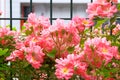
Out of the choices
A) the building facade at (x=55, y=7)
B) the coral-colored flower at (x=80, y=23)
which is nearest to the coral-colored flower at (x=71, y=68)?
the coral-colored flower at (x=80, y=23)

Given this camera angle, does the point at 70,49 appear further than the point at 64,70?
Yes

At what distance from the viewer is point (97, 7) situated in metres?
1.85

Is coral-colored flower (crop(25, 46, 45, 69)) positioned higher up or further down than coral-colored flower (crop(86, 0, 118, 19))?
further down

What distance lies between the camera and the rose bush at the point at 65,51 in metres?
1.52

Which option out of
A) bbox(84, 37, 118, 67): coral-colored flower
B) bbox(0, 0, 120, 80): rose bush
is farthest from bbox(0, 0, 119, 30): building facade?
bbox(84, 37, 118, 67): coral-colored flower

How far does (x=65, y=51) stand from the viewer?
1.73 m

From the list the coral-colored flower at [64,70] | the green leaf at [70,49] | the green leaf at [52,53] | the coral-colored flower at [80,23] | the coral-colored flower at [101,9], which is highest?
the coral-colored flower at [101,9]

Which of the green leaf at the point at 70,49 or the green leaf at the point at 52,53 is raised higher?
the green leaf at the point at 70,49

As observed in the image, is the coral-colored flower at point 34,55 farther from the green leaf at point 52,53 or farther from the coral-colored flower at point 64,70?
the coral-colored flower at point 64,70

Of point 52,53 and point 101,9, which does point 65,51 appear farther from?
point 101,9

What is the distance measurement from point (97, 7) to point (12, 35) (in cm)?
51

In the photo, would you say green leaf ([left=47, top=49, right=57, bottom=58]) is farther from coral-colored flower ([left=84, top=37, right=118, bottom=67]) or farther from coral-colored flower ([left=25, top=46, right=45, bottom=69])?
coral-colored flower ([left=84, top=37, right=118, bottom=67])

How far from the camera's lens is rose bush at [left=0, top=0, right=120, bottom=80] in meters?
1.52

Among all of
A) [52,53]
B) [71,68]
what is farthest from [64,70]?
[52,53]
